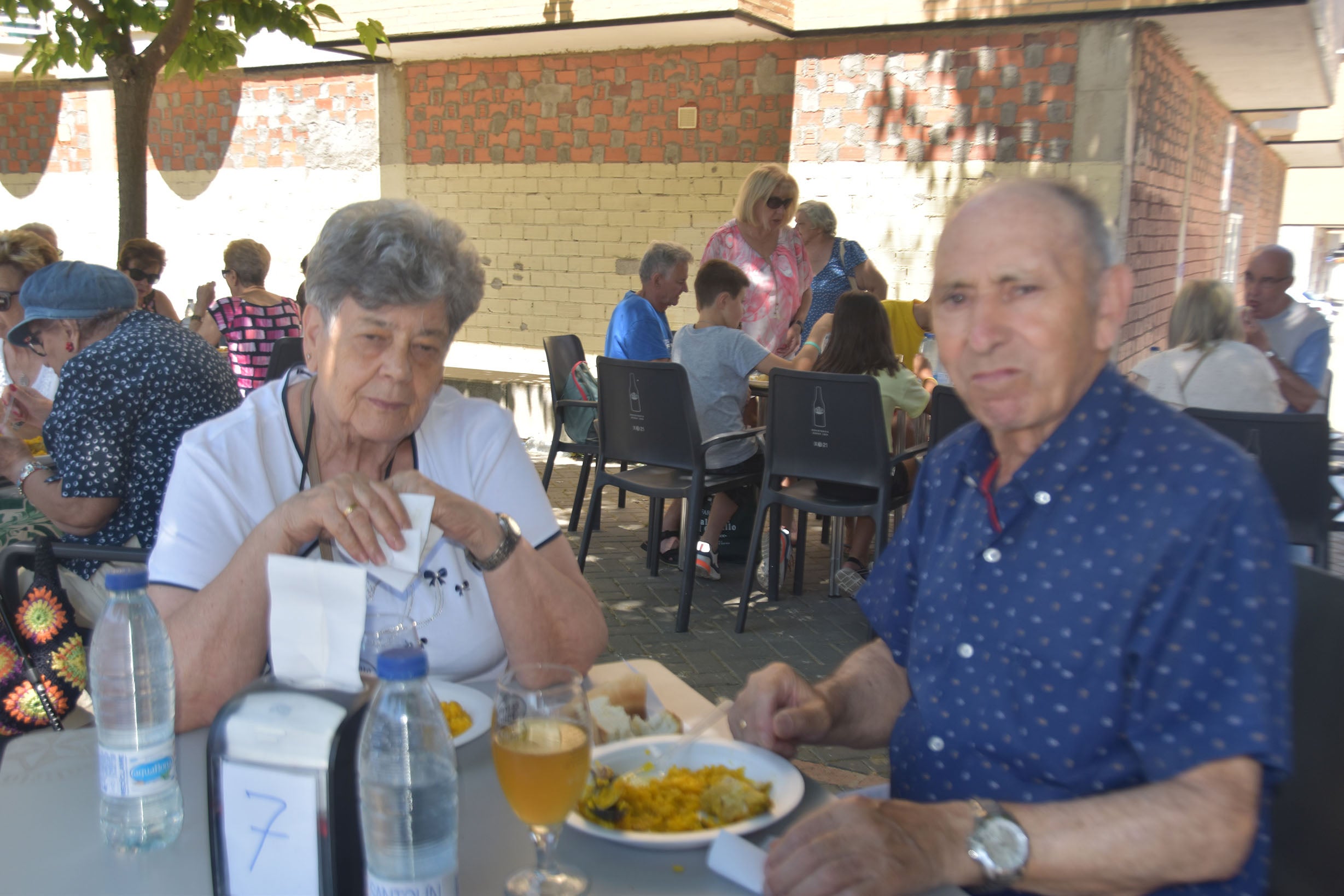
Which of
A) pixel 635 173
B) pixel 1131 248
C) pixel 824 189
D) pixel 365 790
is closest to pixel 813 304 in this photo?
pixel 824 189

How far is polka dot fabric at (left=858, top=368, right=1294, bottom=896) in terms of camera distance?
1.32 metres

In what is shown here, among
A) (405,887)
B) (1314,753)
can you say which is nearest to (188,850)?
(405,887)

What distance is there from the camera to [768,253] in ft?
21.9

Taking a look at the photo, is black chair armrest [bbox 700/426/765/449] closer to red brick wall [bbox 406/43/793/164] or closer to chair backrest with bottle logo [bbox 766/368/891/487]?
chair backrest with bottle logo [bbox 766/368/891/487]

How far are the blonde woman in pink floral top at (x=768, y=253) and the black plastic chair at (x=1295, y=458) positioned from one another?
3011mm

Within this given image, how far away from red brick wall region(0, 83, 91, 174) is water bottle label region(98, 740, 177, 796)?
654 inches

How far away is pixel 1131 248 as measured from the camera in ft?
28.2

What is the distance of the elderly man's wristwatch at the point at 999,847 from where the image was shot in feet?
4.20

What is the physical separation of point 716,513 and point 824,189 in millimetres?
3953

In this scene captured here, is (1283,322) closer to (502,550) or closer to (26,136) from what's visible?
(502,550)

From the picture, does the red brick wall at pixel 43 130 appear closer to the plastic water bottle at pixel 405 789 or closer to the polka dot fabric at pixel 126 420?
the polka dot fabric at pixel 126 420

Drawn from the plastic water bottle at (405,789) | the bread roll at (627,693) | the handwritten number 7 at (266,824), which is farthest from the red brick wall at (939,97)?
the handwritten number 7 at (266,824)

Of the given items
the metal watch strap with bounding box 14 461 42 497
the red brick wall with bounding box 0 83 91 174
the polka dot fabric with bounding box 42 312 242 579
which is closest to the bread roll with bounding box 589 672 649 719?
the polka dot fabric with bounding box 42 312 242 579

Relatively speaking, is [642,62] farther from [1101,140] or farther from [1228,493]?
[1228,493]
